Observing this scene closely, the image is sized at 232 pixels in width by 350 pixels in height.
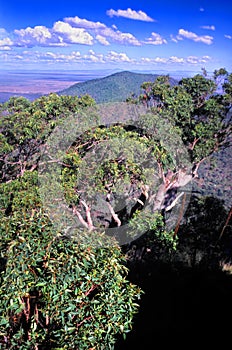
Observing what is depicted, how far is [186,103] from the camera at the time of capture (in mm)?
11656

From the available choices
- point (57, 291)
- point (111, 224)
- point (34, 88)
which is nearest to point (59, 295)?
point (57, 291)

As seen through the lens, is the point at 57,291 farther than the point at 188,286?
No

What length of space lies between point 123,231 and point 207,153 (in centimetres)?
517

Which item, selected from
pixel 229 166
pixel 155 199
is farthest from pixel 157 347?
pixel 229 166

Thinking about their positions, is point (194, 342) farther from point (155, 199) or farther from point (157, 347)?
point (155, 199)

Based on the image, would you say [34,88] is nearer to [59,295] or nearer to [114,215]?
[114,215]

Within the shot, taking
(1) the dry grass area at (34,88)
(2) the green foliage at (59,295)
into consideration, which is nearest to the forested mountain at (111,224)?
(2) the green foliage at (59,295)

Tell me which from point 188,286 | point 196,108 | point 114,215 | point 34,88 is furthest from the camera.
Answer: point 34,88

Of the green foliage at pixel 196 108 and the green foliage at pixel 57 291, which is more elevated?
the green foliage at pixel 196 108

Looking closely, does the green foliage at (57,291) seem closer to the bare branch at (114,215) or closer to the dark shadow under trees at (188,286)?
the dark shadow under trees at (188,286)

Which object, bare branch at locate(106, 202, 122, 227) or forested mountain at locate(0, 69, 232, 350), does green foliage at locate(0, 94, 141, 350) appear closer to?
forested mountain at locate(0, 69, 232, 350)

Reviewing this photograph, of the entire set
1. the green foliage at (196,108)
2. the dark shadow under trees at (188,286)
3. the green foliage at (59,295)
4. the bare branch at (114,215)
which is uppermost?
the green foliage at (196,108)

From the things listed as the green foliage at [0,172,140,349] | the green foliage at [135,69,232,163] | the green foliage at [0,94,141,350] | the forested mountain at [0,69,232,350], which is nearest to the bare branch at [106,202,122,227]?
→ the forested mountain at [0,69,232,350]

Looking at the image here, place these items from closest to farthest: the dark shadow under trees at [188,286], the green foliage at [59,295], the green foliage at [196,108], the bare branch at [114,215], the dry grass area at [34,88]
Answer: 1. the green foliage at [59,295]
2. the dark shadow under trees at [188,286]
3. the bare branch at [114,215]
4. the green foliage at [196,108]
5. the dry grass area at [34,88]
